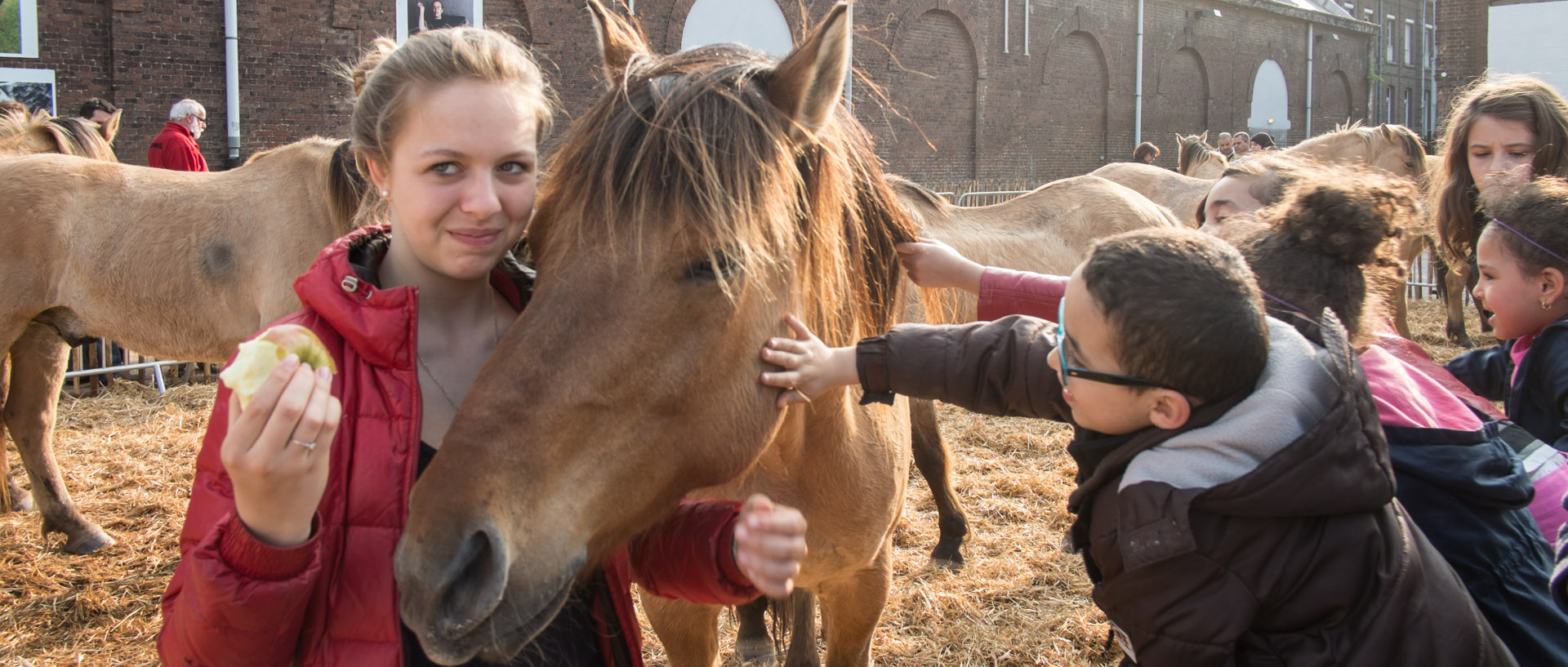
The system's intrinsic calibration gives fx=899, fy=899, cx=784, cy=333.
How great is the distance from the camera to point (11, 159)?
504 cm

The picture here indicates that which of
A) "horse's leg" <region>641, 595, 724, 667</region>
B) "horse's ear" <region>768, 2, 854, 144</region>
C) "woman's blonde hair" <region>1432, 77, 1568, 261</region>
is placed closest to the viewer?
"horse's ear" <region>768, 2, 854, 144</region>

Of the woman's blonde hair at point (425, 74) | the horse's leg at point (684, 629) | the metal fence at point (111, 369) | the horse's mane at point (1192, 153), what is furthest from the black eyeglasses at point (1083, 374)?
the horse's mane at point (1192, 153)

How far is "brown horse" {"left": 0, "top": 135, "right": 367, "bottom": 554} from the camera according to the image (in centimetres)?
477

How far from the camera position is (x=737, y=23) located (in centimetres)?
1616

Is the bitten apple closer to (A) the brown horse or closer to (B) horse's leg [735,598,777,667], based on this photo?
(B) horse's leg [735,598,777,667]

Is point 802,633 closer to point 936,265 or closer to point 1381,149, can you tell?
point 936,265

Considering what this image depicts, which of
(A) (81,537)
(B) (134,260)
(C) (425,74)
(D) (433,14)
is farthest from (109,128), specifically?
(C) (425,74)

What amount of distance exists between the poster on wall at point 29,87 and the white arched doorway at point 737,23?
344 inches

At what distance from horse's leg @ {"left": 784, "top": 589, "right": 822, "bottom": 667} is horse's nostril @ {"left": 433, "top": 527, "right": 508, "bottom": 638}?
1.85m

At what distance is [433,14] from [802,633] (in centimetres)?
1245

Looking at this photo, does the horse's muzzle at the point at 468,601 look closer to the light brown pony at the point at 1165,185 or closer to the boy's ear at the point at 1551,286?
the boy's ear at the point at 1551,286

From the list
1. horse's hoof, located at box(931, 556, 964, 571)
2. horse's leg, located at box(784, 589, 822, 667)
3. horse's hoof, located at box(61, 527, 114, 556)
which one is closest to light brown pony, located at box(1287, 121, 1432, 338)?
horse's hoof, located at box(931, 556, 964, 571)

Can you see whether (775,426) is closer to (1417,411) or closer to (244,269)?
(1417,411)

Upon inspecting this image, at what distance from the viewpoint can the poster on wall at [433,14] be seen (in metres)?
12.7
